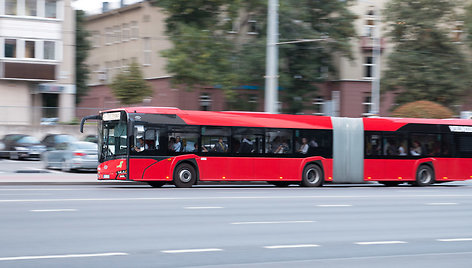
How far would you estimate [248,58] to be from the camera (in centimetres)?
4691

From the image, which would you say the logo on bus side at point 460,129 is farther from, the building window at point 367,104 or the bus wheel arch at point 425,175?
the building window at point 367,104

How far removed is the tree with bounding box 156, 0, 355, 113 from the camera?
4494cm

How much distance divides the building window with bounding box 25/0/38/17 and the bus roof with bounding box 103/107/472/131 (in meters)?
27.8

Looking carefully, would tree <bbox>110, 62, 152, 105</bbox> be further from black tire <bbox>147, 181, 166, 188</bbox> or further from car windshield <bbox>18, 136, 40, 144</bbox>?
black tire <bbox>147, 181, 166, 188</bbox>

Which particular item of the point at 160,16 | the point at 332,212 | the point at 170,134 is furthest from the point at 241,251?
the point at 160,16

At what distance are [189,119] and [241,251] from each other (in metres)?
14.1

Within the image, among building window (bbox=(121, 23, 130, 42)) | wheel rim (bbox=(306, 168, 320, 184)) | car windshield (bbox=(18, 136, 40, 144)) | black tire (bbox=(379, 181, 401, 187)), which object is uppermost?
building window (bbox=(121, 23, 130, 42))

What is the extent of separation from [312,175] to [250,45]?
21.7 metres

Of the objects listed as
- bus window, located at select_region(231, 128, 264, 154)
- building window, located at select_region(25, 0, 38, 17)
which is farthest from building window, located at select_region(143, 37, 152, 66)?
bus window, located at select_region(231, 128, 264, 154)

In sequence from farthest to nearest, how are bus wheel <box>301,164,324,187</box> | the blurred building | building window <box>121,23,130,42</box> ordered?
building window <box>121,23,130,42</box>, the blurred building, bus wheel <box>301,164,324,187</box>

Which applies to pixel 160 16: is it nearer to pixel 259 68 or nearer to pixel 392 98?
pixel 259 68

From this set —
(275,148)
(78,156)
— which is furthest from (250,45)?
(275,148)

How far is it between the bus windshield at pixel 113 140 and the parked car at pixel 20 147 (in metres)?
16.6

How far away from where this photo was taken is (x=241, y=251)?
10312 millimetres
